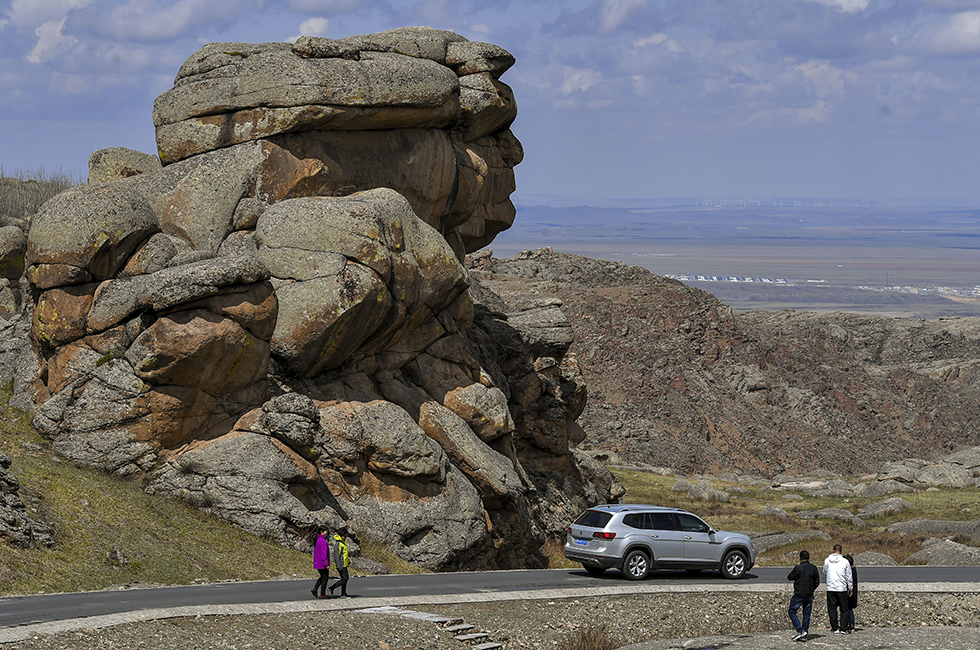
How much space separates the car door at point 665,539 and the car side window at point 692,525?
241 millimetres

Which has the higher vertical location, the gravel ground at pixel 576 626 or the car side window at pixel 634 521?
the car side window at pixel 634 521

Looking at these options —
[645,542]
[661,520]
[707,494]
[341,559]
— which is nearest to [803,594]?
[645,542]

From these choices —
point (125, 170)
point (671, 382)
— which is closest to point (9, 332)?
point (125, 170)

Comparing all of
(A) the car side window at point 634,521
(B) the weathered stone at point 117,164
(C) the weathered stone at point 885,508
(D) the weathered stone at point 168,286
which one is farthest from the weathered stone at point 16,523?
(C) the weathered stone at point 885,508

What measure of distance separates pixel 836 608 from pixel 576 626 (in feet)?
18.8

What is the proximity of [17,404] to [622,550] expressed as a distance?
67.6 feet

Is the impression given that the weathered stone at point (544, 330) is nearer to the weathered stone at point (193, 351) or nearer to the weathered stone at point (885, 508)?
the weathered stone at point (193, 351)

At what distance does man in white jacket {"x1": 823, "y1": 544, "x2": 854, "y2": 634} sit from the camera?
2288 cm

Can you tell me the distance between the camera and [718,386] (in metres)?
121

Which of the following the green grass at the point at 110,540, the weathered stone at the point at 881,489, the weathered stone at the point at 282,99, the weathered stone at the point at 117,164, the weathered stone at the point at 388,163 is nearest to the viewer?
the green grass at the point at 110,540

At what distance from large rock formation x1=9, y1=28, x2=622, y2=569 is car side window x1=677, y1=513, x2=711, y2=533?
9.28 metres

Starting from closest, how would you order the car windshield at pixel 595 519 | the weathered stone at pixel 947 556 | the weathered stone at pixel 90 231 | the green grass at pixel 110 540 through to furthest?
the green grass at pixel 110 540 < the car windshield at pixel 595 519 < the weathered stone at pixel 90 231 < the weathered stone at pixel 947 556

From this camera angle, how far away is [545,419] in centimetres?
5012

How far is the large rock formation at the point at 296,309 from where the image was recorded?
107 ft
